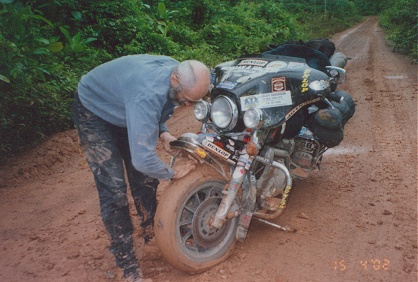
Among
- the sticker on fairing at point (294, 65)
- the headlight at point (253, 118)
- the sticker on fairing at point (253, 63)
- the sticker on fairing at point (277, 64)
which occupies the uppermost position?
the sticker on fairing at point (277, 64)

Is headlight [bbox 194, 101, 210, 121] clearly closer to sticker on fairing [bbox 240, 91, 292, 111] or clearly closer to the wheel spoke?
sticker on fairing [bbox 240, 91, 292, 111]

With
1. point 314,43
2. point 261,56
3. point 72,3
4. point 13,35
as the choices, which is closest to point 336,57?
point 314,43

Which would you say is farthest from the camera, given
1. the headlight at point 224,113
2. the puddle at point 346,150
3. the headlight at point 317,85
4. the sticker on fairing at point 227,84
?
the puddle at point 346,150

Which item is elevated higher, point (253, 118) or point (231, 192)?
point (253, 118)

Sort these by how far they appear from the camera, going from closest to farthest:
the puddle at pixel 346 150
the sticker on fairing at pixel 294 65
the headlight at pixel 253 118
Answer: the headlight at pixel 253 118 → the sticker on fairing at pixel 294 65 → the puddle at pixel 346 150

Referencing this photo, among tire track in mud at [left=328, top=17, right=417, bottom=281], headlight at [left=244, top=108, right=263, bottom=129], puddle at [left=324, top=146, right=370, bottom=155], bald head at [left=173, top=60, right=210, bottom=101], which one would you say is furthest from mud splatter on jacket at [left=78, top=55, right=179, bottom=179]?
puddle at [left=324, top=146, right=370, bottom=155]

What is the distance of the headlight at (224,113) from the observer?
3.01 metres

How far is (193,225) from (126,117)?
99 cm

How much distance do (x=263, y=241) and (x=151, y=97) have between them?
1.73 metres

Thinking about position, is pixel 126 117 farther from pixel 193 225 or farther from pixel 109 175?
pixel 193 225

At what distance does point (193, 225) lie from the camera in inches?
118

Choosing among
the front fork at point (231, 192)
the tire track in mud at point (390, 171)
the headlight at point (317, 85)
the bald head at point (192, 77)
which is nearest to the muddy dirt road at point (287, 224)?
the tire track in mud at point (390, 171)

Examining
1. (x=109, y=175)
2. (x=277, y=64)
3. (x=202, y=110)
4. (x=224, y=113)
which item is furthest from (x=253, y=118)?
(x=109, y=175)

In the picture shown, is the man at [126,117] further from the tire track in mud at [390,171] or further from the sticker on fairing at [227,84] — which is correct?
the tire track in mud at [390,171]
